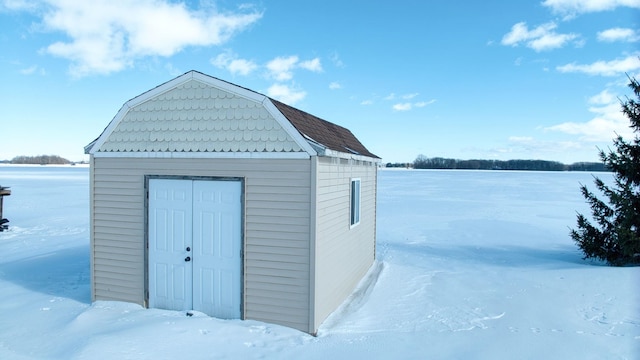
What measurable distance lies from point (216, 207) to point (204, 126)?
1436 mm

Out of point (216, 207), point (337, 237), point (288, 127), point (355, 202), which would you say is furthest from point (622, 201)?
point (216, 207)

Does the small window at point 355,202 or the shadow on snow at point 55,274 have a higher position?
the small window at point 355,202

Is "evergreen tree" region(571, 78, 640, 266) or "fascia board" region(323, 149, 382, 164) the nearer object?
"fascia board" region(323, 149, 382, 164)

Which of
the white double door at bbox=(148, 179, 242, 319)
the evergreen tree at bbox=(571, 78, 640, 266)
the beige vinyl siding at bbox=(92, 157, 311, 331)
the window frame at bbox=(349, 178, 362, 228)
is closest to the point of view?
the beige vinyl siding at bbox=(92, 157, 311, 331)

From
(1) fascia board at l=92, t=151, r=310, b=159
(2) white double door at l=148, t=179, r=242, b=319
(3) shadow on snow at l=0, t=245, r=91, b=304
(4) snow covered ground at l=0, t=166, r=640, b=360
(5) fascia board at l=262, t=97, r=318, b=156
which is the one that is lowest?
(3) shadow on snow at l=0, t=245, r=91, b=304

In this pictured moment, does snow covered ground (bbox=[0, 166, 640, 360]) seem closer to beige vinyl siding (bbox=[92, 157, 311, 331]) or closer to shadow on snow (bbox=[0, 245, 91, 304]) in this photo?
shadow on snow (bbox=[0, 245, 91, 304])

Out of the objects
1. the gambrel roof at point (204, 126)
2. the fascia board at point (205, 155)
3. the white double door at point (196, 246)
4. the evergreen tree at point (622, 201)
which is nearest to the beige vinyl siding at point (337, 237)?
the fascia board at point (205, 155)

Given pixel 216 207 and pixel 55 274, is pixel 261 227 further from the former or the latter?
pixel 55 274

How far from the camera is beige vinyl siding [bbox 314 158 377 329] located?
21.5 feet

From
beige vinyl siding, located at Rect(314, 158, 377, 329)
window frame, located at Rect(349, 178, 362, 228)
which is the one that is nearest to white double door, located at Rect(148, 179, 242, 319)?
beige vinyl siding, located at Rect(314, 158, 377, 329)

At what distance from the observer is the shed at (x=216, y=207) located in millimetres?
6465

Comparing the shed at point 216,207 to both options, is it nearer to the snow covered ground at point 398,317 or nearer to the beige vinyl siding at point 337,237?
the beige vinyl siding at point 337,237

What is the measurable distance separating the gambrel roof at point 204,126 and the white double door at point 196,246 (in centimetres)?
67

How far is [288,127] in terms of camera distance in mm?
6398
